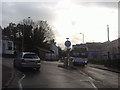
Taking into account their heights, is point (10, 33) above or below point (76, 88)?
above

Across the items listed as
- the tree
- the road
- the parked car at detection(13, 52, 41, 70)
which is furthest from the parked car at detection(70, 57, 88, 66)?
the tree

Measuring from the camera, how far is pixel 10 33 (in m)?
89.7

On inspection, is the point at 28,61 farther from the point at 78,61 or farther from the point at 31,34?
the point at 31,34

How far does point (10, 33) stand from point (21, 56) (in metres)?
68.3

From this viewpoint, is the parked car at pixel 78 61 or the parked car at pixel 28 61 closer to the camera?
the parked car at pixel 28 61

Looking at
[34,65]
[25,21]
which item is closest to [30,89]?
[34,65]

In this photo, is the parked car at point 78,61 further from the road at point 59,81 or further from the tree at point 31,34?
the tree at point 31,34

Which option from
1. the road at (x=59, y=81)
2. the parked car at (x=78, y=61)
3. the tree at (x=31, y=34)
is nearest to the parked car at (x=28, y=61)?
the road at (x=59, y=81)

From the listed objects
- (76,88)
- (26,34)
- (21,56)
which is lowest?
(76,88)

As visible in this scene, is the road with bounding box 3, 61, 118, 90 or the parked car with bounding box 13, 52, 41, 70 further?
the parked car with bounding box 13, 52, 41, 70

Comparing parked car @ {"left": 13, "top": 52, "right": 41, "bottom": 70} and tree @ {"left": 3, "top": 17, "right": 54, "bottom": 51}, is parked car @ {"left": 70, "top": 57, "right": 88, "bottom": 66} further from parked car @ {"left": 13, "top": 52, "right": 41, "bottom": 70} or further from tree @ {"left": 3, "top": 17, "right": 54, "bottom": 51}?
tree @ {"left": 3, "top": 17, "right": 54, "bottom": 51}

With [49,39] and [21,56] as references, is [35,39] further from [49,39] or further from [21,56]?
[21,56]

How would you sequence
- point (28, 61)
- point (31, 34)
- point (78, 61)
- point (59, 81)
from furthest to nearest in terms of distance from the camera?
point (31, 34)
point (78, 61)
point (28, 61)
point (59, 81)

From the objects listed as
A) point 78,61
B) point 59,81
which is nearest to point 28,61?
point 59,81
